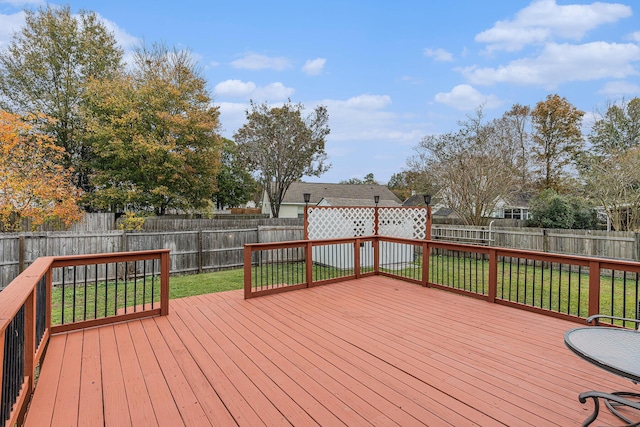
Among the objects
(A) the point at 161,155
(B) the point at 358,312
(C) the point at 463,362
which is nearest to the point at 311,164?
(A) the point at 161,155

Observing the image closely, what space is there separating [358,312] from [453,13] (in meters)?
8.07

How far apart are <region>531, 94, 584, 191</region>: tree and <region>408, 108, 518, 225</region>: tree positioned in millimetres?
6628

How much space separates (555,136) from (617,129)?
4.50 meters

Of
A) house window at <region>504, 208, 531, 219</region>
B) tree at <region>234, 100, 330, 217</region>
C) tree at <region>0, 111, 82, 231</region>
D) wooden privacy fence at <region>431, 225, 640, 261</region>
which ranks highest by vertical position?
tree at <region>234, 100, 330, 217</region>

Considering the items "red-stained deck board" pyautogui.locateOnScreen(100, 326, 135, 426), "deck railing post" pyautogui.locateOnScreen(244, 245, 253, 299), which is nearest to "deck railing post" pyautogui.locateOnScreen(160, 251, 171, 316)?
"red-stained deck board" pyautogui.locateOnScreen(100, 326, 135, 426)

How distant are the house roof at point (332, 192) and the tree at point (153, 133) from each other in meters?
11.7

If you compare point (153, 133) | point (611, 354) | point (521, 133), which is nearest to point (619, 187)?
point (521, 133)

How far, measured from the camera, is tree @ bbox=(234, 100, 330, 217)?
16845 mm

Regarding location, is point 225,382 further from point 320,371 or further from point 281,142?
point 281,142

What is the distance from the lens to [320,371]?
8.45ft

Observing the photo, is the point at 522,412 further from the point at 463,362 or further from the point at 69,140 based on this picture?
the point at 69,140

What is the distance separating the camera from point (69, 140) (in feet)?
41.5

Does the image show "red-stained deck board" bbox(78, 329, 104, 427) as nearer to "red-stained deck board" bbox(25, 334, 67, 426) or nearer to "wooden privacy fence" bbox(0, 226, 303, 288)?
"red-stained deck board" bbox(25, 334, 67, 426)

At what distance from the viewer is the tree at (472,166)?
12.1 meters
